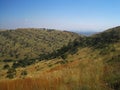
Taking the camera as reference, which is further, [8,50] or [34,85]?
[8,50]

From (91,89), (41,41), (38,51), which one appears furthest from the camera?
(41,41)

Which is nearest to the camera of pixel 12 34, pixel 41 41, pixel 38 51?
pixel 38 51

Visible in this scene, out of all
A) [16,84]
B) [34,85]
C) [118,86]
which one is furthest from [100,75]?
[16,84]

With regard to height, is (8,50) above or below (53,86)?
below

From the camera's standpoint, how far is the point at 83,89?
14.9ft

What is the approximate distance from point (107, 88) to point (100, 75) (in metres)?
0.87

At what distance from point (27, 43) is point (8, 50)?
1522cm

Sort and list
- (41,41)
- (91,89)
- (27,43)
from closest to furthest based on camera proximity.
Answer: (91,89) → (27,43) → (41,41)

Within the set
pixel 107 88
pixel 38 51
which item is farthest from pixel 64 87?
pixel 38 51

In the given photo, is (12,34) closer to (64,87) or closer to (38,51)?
(38,51)

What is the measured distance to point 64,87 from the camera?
451cm

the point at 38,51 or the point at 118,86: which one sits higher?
the point at 118,86

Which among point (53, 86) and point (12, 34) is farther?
point (12, 34)

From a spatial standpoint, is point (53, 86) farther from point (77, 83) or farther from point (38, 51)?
point (38, 51)
